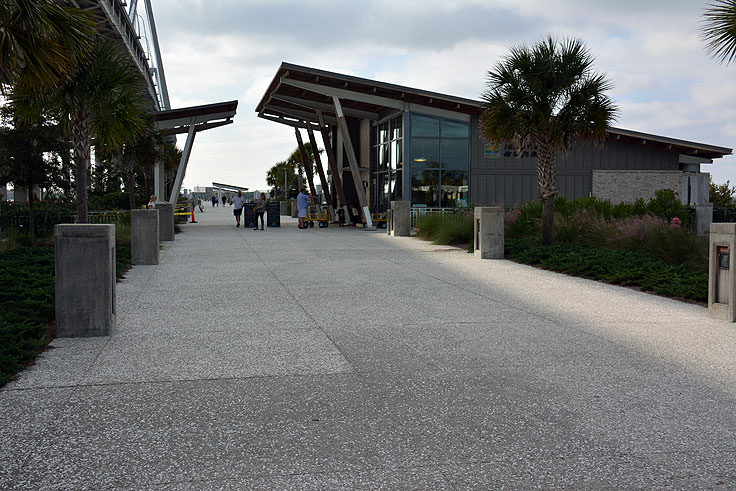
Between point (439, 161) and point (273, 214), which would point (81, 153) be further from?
point (439, 161)

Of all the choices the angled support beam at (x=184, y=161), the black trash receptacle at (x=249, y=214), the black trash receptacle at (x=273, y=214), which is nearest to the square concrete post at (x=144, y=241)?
the black trash receptacle at (x=249, y=214)

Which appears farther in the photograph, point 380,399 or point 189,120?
point 189,120

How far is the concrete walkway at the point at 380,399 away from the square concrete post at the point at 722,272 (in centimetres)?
23

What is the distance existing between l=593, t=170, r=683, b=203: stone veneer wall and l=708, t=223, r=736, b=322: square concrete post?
23504 millimetres

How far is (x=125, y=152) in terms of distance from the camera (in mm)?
32531

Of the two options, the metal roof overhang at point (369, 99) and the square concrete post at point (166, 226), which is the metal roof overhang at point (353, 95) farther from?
the square concrete post at point (166, 226)

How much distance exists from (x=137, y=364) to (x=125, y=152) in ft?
95.2

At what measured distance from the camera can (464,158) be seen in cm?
2980

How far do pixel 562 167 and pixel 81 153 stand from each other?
2124 cm

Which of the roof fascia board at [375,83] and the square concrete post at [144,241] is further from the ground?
the roof fascia board at [375,83]

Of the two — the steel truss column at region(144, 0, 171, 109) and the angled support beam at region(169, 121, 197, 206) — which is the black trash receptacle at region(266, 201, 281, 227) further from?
the steel truss column at region(144, 0, 171, 109)

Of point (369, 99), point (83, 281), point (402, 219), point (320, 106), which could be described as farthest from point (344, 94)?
point (83, 281)

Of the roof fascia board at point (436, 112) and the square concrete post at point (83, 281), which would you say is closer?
the square concrete post at point (83, 281)

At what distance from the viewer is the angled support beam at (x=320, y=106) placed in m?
32.0
